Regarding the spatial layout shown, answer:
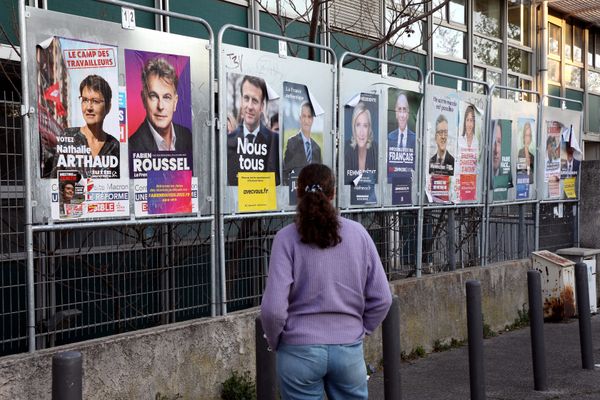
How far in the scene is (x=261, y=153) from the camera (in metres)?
6.66

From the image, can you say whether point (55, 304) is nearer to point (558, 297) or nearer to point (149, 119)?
point (149, 119)

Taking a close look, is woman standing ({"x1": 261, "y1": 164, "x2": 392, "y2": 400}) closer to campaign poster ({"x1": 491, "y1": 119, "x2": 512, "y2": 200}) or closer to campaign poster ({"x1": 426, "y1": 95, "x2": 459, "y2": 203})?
campaign poster ({"x1": 426, "y1": 95, "x2": 459, "y2": 203})

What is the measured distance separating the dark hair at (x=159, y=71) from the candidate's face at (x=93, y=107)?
1.32 feet

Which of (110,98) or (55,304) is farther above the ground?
(110,98)

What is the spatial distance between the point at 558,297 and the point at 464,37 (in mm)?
6588

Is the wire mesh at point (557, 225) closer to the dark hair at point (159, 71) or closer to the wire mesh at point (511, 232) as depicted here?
the wire mesh at point (511, 232)

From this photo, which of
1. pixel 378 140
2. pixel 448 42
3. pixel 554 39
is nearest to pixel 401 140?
pixel 378 140

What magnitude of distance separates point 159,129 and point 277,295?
2509mm

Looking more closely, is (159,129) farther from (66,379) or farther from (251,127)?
(66,379)

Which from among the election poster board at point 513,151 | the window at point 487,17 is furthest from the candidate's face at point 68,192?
the window at point 487,17

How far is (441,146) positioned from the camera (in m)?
8.91

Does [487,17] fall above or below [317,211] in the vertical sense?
above

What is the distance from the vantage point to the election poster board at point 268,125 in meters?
6.41

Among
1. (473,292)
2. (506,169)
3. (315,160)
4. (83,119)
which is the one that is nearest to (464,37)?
(506,169)
